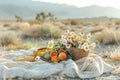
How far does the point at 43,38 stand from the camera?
60.1ft

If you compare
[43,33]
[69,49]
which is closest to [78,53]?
[69,49]

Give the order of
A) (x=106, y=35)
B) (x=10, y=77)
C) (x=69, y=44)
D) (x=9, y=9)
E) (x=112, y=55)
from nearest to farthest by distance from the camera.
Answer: (x=10, y=77), (x=69, y=44), (x=112, y=55), (x=106, y=35), (x=9, y=9)

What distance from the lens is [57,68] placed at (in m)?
8.64

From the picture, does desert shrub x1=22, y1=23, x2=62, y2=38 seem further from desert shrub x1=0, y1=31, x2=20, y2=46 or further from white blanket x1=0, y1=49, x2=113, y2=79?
white blanket x1=0, y1=49, x2=113, y2=79

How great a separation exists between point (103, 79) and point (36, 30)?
11261 mm

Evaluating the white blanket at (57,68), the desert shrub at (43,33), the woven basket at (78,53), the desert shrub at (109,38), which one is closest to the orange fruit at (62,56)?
the white blanket at (57,68)

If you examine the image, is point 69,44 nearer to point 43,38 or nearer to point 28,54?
point 28,54

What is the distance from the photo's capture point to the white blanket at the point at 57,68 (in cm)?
836

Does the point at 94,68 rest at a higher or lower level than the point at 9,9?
higher

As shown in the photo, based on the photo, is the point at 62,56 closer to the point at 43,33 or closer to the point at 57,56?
the point at 57,56

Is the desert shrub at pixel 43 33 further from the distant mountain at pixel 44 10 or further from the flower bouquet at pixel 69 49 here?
the distant mountain at pixel 44 10

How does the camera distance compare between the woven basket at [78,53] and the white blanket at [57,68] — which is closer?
the white blanket at [57,68]

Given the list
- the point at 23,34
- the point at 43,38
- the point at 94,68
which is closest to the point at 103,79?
the point at 94,68

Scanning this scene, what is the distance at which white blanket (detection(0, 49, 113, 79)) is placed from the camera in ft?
27.4
